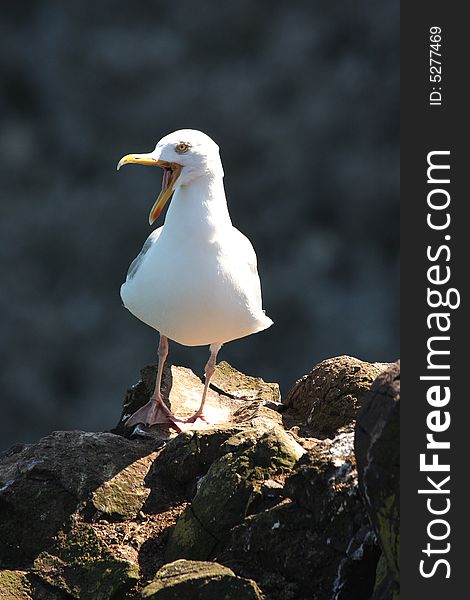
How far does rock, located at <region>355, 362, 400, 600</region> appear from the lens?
432cm

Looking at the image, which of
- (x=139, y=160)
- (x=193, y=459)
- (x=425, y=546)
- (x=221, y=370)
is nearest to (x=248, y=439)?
(x=193, y=459)

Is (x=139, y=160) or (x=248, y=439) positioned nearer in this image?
(x=248, y=439)

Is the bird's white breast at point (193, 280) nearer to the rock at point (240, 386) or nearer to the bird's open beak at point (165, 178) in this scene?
the bird's open beak at point (165, 178)

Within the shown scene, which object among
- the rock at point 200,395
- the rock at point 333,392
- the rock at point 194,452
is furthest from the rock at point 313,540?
the rock at point 200,395

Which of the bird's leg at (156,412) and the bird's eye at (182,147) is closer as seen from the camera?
the bird's eye at (182,147)

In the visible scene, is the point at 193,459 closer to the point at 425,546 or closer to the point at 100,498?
the point at 100,498

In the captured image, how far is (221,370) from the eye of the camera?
26.6ft

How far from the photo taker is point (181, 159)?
261 inches

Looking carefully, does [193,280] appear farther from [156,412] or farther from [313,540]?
[313,540]

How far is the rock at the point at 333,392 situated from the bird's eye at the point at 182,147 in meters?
1.50

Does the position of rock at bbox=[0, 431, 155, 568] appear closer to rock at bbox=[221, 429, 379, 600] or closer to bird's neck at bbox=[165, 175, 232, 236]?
rock at bbox=[221, 429, 379, 600]

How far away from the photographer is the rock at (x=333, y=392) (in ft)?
20.2

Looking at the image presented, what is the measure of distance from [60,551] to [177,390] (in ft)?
7.90

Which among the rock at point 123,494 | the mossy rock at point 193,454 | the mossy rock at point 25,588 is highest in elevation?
the mossy rock at point 193,454
